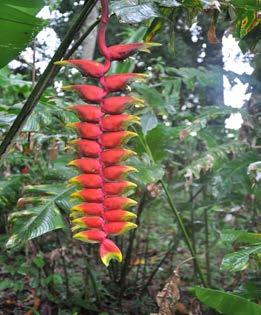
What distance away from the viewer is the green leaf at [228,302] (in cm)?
131

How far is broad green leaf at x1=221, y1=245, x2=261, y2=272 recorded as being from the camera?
1.45 meters

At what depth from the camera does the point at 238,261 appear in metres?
1.47

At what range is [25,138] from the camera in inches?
85.7

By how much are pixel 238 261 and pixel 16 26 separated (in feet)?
3.05

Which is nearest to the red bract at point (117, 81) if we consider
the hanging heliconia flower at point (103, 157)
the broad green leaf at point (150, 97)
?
the hanging heliconia flower at point (103, 157)

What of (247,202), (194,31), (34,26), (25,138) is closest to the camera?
(34,26)

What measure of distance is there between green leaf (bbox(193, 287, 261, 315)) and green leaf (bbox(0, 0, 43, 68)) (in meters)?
0.82

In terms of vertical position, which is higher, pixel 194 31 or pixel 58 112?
pixel 194 31

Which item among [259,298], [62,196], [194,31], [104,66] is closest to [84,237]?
[104,66]

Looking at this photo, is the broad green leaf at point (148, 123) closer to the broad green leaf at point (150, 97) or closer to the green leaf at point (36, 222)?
the broad green leaf at point (150, 97)

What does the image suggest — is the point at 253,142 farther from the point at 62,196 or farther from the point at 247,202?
the point at 62,196

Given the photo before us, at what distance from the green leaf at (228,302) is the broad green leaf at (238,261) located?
0.13m

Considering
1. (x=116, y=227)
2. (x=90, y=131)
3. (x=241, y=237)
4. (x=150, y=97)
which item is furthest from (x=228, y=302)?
(x=150, y=97)

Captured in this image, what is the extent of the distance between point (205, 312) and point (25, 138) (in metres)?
1.22
